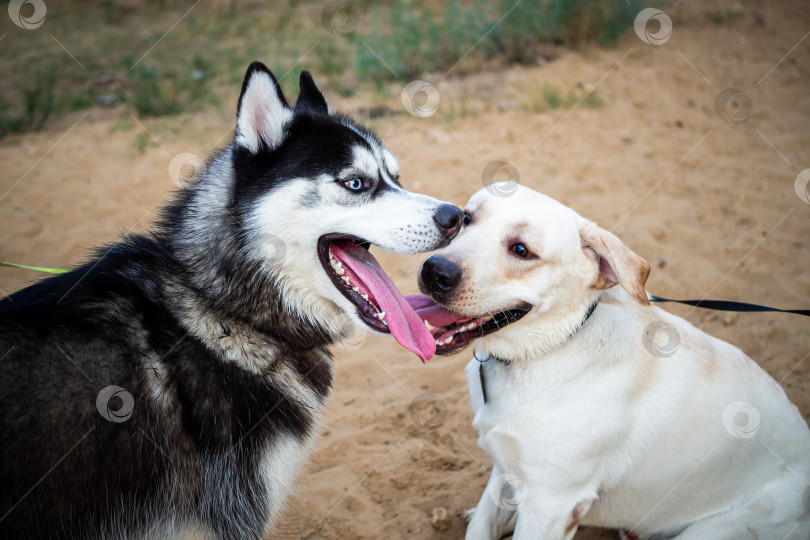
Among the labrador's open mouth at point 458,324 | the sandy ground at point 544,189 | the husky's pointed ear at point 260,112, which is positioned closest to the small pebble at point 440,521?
the sandy ground at point 544,189

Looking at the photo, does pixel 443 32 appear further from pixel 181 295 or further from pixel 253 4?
pixel 181 295

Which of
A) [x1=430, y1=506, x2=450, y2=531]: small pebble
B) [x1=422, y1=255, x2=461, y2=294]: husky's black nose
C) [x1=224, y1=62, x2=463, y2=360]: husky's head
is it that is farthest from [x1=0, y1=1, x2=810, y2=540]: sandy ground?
[x1=422, y1=255, x2=461, y2=294]: husky's black nose

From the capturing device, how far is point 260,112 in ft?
7.75

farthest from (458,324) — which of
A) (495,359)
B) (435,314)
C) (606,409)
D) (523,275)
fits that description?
(606,409)

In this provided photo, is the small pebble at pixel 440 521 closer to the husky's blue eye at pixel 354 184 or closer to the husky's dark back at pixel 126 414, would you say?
the husky's dark back at pixel 126 414

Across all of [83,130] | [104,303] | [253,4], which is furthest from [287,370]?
[253,4]

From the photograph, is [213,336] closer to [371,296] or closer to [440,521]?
[371,296]

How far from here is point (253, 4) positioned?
11.7 meters

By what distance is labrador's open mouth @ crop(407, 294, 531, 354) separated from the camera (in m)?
2.35

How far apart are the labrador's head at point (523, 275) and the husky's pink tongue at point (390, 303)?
0.29ft

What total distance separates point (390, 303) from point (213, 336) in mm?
720

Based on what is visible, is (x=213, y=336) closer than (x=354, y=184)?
Yes

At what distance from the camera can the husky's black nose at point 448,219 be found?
94.6 inches

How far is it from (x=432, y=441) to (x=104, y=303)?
2076 mm
